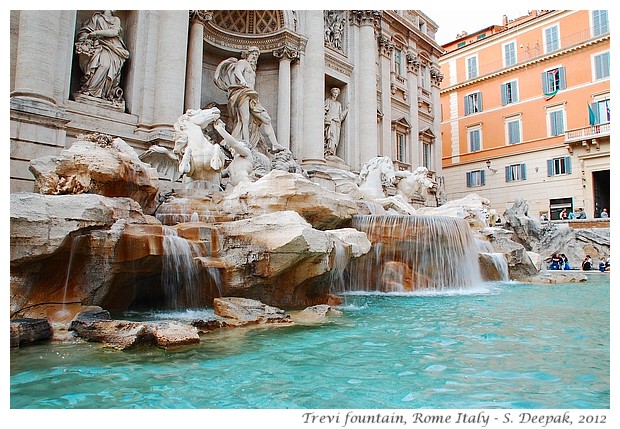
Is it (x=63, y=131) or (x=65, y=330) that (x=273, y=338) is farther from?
(x=63, y=131)

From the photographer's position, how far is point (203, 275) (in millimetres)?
4914

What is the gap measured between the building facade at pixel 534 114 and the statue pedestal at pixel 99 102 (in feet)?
65.4

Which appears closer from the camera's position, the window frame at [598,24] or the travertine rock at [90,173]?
the travertine rock at [90,173]

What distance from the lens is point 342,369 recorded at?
286 cm

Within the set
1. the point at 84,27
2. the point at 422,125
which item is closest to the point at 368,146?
the point at 422,125

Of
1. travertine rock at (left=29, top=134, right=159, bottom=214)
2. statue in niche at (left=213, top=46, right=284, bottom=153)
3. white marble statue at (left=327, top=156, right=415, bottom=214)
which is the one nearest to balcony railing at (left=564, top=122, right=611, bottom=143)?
white marble statue at (left=327, top=156, right=415, bottom=214)

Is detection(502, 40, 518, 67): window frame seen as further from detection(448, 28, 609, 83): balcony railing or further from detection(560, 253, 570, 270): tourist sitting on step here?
detection(560, 253, 570, 270): tourist sitting on step

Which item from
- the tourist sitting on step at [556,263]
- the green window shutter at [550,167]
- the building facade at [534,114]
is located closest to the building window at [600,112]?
the building facade at [534,114]

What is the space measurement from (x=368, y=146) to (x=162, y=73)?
857cm

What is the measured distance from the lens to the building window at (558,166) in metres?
22.2

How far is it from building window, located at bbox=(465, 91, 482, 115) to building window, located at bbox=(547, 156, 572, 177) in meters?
5.77

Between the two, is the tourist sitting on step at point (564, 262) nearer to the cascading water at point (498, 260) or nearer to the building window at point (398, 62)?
the cascading water at point (498, 260)

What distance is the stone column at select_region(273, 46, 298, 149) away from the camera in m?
14.1

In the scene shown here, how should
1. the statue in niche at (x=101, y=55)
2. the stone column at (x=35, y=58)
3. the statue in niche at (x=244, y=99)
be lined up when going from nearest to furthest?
1. the stone column at (x=35, y=58)
2. the statue in niche at (x=101, y=55)
3. the statue in niche at (x=244, y=99)
